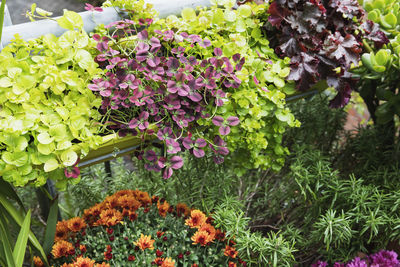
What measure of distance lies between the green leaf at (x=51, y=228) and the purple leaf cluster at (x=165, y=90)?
40 centimetres

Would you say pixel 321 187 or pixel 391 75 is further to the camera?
pixel 321 187

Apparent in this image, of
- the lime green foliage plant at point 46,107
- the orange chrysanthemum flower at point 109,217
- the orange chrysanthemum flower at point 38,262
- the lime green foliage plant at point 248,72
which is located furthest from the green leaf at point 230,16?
the orange chrysanthemum flower at point 38,262

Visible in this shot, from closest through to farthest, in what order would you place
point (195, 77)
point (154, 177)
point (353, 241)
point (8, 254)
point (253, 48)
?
point (8, 254) < point (195, 77) < point (253, 48) < point (353, 241) < point (154, 177)

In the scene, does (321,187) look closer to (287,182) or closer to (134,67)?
(287,182)

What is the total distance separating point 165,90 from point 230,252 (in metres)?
0.61

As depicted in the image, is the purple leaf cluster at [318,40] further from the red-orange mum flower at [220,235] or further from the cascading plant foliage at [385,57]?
the red-orange mum flower at [220,235]

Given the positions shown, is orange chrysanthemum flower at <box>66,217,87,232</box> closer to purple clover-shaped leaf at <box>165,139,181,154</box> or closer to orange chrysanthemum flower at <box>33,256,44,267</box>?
orange chrysanthemum flower at <box>33,256,44,267</box>

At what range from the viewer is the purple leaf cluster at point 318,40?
140 cm

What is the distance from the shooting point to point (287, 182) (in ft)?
6.02

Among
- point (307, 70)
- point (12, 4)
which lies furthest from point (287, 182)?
A: point (12, 4)

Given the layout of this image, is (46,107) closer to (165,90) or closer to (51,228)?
(165,90)

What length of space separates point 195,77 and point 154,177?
67 centimetres

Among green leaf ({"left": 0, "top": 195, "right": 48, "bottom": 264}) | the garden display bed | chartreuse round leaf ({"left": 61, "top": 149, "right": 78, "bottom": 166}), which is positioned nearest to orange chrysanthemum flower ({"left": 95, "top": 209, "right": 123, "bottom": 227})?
the garden display bed

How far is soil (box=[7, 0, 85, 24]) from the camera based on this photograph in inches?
56.7
